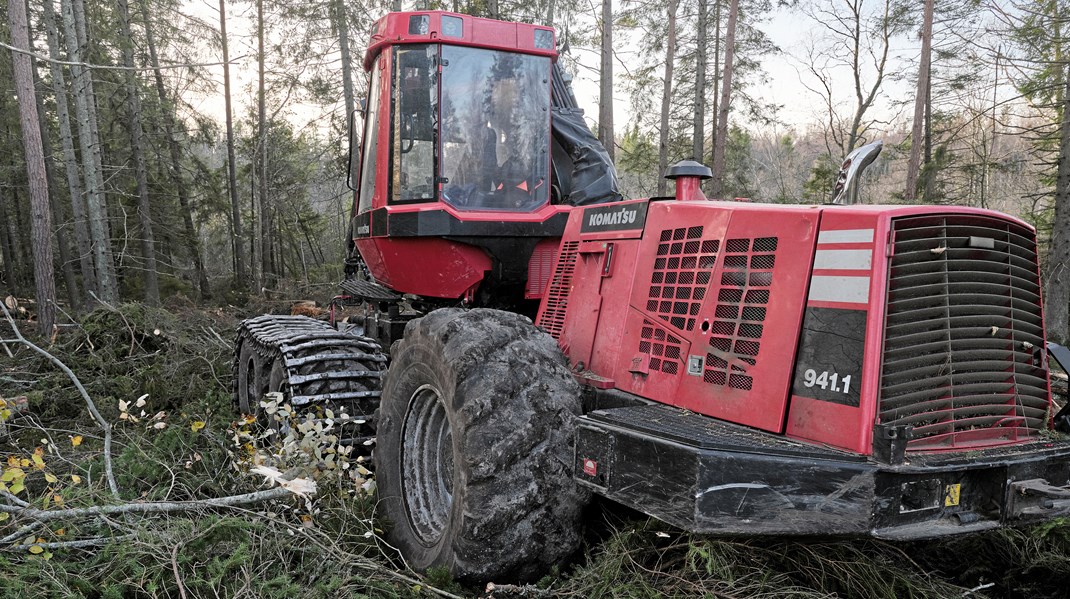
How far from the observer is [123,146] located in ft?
69.7

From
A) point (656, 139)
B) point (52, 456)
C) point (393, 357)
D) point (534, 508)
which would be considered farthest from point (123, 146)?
point (534, 508)

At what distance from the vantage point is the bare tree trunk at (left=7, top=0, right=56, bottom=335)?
10344 mm

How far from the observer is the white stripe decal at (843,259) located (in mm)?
2695

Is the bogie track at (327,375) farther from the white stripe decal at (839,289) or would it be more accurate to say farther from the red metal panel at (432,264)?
the white stripe decal at (839,289)

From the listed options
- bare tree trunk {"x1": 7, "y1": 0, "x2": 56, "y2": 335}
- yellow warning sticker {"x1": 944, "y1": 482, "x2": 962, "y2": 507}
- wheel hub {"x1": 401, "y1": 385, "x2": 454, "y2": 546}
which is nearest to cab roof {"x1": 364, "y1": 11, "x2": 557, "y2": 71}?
wheel hub {"x1": 401, "y1": 385, "x2": 454, "y2": 546}

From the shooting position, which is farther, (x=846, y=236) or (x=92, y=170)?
(x=92, y=170)

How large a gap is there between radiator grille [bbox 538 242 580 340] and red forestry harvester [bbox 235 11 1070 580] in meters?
0.02

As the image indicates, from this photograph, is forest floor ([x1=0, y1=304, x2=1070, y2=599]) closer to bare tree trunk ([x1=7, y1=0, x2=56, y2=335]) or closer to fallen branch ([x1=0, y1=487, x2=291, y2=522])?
fallen branch ([x1=0, y1=487, x2=291, y2=522])

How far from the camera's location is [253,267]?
24.2 metres

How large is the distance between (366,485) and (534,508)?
4.56ft

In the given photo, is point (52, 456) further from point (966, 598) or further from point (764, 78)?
point (764, 78)

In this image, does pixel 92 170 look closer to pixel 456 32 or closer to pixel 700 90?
pixel 456 32

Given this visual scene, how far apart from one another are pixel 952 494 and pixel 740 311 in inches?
39.1

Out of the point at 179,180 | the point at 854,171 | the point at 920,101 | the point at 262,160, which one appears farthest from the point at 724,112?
the point at 179,180
